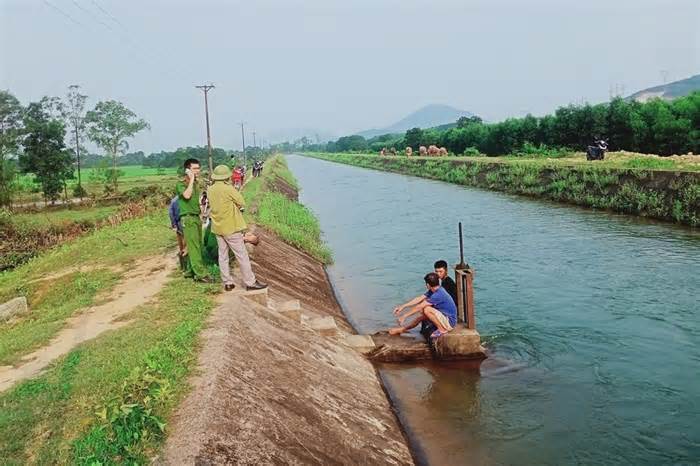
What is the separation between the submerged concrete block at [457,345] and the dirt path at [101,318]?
17.1 feet

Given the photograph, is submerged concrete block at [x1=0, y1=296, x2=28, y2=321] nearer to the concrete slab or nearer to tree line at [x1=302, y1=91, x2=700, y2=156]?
the concrete slab

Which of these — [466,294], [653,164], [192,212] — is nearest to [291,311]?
[192,212]

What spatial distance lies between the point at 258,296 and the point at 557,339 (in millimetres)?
6092

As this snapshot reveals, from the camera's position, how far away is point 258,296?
9.16 metres

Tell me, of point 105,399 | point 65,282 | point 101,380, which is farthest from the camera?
point 65,282

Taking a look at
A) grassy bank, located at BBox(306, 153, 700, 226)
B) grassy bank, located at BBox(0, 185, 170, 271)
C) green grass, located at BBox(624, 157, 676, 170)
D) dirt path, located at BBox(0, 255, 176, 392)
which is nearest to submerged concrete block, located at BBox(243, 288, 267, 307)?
dirt path, located at BBox(0, 255, 176, 392)

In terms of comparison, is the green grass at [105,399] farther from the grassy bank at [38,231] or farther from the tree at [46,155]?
the tree at [46,155]

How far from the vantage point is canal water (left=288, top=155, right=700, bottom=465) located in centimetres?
741

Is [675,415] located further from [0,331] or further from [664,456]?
[0,331]

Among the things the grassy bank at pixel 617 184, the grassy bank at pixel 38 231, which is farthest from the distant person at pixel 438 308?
the grassy bank at pixel 38 231

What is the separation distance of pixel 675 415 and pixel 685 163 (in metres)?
22.3

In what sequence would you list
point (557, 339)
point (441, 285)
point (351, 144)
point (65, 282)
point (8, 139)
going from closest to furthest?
point (441, 285) → point (557, 339) → point (65, 282) → point (8, 139) → point (351, 144)

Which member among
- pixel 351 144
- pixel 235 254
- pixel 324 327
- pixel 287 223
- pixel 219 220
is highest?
pixel 351 144

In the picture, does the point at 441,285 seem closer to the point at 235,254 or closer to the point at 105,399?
the point at 235,254
